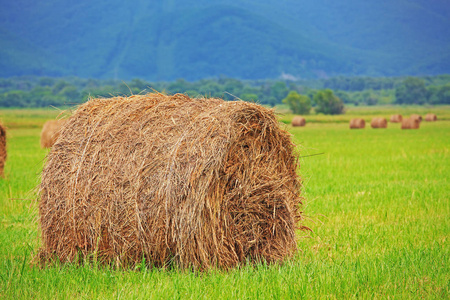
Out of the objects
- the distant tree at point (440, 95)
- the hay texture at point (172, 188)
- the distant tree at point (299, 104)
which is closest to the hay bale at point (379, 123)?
the hay texture at point (172, 188)

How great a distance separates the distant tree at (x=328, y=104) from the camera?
113750 millimetres

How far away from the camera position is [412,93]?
16888 centimetres

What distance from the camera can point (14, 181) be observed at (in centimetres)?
1371

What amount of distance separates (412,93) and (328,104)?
2570 inches

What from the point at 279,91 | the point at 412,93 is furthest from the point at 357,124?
the point at 412,93

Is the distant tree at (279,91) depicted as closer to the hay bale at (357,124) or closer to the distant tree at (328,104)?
the distant tree at (328,104)

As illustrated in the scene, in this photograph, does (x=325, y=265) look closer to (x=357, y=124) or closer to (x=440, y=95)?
(x=357, y=124)

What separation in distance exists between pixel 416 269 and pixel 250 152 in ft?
7.73

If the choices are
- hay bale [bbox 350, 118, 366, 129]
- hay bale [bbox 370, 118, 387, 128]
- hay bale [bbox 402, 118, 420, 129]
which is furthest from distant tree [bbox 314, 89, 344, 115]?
hay bale [bbox 402, 118, 420, 129]

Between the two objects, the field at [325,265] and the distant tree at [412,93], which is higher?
the distant tree at [412,93]

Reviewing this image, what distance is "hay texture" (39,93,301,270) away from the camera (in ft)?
19.7

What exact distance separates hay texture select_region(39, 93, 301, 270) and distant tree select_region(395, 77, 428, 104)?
566 ft

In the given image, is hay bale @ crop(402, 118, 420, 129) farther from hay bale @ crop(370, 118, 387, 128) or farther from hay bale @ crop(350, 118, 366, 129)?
hay bale @ crop(350, 118, 366, 129)

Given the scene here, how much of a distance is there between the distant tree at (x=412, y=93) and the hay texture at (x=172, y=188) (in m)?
172
